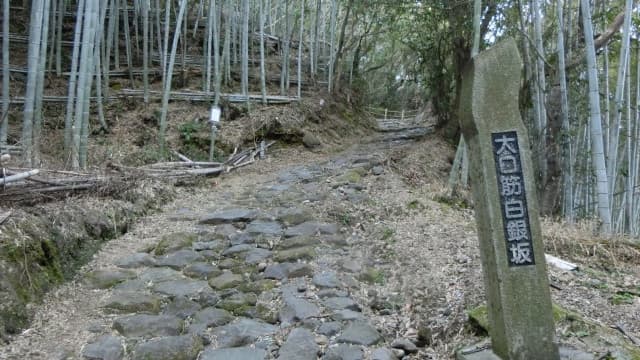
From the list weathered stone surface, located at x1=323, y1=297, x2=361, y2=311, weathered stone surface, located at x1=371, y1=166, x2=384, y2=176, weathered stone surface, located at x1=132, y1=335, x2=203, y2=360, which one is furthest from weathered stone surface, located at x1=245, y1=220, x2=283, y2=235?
weathered stone surface, located at x1=371, y1=166, x2=384, y2=176

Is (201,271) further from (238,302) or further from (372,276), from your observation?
(372,276)

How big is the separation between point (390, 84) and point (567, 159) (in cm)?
1393

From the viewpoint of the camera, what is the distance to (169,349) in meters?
2.68

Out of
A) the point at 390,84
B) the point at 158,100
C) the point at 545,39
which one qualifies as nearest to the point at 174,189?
the point at 158,100

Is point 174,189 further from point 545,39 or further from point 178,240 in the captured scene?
point 545,39

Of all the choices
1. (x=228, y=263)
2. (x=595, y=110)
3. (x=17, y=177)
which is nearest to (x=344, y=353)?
(x=228, y=263)

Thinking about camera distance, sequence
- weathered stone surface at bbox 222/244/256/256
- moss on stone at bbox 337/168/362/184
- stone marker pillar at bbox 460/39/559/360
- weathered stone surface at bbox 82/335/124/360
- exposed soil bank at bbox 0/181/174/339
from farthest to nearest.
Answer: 1. moss on stone at bbox 337/168/362/184
2. weathered stone surface at bbox 222/244/256/256
3. exposed soil bank at bbox 0/181/174/339
4. weathered stone surface at bbox 82/335/124/360
5. stone marker pillar at bbox 460/39/559/360

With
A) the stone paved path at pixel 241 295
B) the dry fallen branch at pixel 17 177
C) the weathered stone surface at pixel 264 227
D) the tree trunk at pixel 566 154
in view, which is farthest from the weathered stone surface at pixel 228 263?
the tree trunk at pixel 566 154

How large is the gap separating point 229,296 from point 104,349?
0.89 m

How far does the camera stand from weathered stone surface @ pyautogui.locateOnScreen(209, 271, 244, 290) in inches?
138

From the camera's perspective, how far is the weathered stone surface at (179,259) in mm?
3799

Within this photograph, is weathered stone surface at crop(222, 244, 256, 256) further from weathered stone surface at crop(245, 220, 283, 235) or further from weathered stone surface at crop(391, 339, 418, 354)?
weathered stone surface at crop(391, 339, 418, 354)

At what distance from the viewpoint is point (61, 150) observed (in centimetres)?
567

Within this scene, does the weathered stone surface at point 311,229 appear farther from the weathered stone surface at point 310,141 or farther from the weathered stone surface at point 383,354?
the weathered stone surface at point 310,141
